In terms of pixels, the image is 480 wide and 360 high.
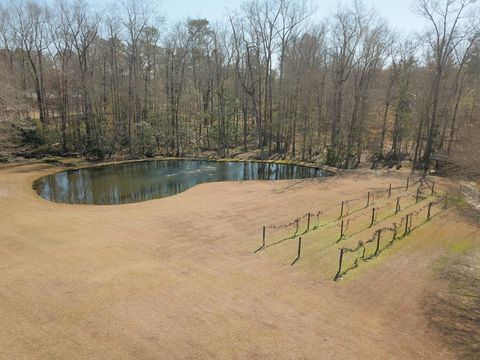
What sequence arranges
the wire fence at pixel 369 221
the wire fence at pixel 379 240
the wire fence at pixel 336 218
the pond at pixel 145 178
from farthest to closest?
the pond at pixel 145 178, the wire fence at pixel 336 218, the wire fence at pixel 369 221, the wire fence at pixel 379 240

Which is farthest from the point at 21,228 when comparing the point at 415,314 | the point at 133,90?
the point at 133,90

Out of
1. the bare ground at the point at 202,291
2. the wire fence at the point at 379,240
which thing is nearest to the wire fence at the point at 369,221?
the wire fence at the point at 379,240

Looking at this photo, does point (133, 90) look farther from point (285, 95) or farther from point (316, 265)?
point (316, 265)

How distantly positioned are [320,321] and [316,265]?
8.98 ft

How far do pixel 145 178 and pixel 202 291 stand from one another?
17596 mm

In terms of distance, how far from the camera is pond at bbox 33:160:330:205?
20391 millimetres

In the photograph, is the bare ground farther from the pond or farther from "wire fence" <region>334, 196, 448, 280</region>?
the pond

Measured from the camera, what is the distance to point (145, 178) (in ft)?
82.6

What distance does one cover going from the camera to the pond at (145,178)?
66.9 feet

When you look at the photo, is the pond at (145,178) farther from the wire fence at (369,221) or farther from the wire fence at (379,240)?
the wire fence at (379,240)

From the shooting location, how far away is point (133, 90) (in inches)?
1364

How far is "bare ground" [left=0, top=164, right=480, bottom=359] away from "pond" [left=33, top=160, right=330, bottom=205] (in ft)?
16.5

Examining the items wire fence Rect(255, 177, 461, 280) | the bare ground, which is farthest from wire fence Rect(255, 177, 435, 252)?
the bare ground

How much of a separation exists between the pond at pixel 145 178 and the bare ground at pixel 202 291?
5.04m
